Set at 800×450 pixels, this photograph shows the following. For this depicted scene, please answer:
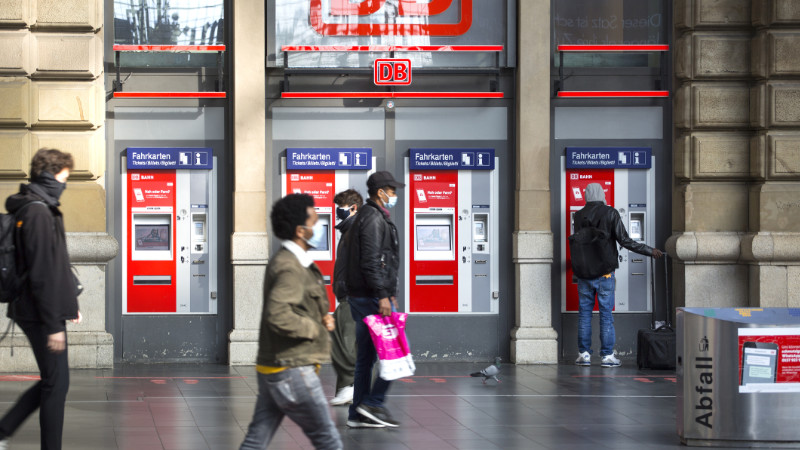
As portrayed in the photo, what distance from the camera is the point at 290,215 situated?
5.63m

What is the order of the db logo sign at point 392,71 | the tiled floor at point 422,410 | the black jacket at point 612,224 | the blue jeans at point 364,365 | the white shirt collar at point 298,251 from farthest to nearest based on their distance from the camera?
the db logo sign at point 392,71 < the black jacket at point 612,224 < the blue jeans at point 364,365 < the tiled floor at point 422,410 < the white shirt collar at point 298,251

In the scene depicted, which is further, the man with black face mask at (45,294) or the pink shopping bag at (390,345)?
the pink shopping bag at (390,345)

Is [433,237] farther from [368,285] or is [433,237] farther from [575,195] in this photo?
[368,285]

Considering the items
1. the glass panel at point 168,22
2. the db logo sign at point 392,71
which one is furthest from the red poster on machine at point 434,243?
the glass panel at point 168,22

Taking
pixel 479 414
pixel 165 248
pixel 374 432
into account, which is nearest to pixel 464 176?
pixel 165 248

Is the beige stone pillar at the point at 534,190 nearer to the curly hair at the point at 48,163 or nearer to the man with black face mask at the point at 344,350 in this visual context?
the man with black face mask at the point at 344,350

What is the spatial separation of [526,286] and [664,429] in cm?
407

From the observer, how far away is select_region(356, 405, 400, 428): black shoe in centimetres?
808

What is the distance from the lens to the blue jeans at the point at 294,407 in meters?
5.41

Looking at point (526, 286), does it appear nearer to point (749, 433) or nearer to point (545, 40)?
point (545, 40)

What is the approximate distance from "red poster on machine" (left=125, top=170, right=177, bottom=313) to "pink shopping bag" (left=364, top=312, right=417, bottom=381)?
4.66m

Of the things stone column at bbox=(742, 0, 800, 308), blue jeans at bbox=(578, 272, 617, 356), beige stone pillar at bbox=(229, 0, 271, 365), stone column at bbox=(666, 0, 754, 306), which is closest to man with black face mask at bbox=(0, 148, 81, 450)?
beige stone pillar at bbox=(229, 0, 271, 365)

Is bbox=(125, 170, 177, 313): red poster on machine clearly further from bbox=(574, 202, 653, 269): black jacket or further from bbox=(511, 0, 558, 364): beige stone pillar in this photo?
bbox=(574, 202, 653, 269): black jacket

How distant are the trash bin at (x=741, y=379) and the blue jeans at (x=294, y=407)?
2937mm
